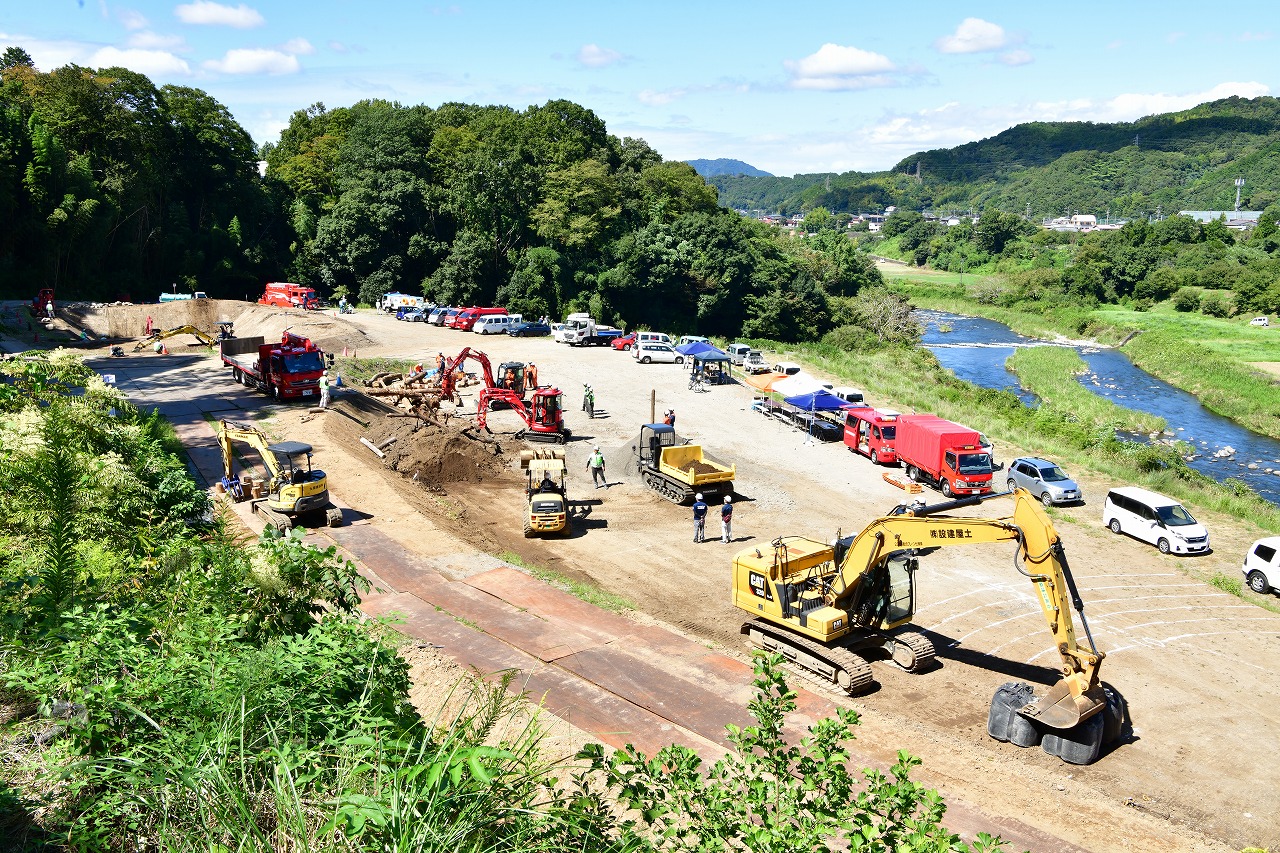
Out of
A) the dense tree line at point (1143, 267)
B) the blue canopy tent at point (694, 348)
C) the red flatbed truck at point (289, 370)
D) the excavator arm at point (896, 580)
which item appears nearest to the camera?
the excavator arm at point (896, 580)

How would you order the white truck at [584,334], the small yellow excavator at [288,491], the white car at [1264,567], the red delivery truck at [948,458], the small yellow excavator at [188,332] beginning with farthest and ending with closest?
the white truck at [584,334] < the small yellow excavator at [188,332] < the red delivery truck at [948,458] < the small yellow excavator at [288,491] < the white car at [1264,567]

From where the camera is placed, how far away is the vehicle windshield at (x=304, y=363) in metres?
35.2

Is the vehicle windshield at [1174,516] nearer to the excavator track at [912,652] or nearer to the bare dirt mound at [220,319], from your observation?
the excavator track at [912,652]

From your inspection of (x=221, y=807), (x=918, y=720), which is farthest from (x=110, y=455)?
(x=918, y=720)

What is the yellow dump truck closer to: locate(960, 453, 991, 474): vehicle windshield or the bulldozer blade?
locate(960, 453, 991, 474): vehicle windshield

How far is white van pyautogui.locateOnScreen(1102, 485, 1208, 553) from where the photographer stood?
80.9ft

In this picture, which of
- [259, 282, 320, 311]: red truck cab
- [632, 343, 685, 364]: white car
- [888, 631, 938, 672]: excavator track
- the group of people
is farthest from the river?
[259, 282, 320, 311]: red truck cab

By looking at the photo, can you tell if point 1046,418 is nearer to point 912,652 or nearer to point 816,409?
point 816,409

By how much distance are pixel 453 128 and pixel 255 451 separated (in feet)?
173

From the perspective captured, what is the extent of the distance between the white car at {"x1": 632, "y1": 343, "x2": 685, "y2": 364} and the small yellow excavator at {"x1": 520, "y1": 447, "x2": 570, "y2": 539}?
77.7 ft

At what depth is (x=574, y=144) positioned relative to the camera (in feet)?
244

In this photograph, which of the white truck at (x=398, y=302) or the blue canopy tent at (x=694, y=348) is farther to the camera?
the white truck at (x=398, y=302)

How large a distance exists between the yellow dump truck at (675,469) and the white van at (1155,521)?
1177 cm

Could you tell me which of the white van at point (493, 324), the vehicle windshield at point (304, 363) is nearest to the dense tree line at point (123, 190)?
the white van at point (493, 324)
